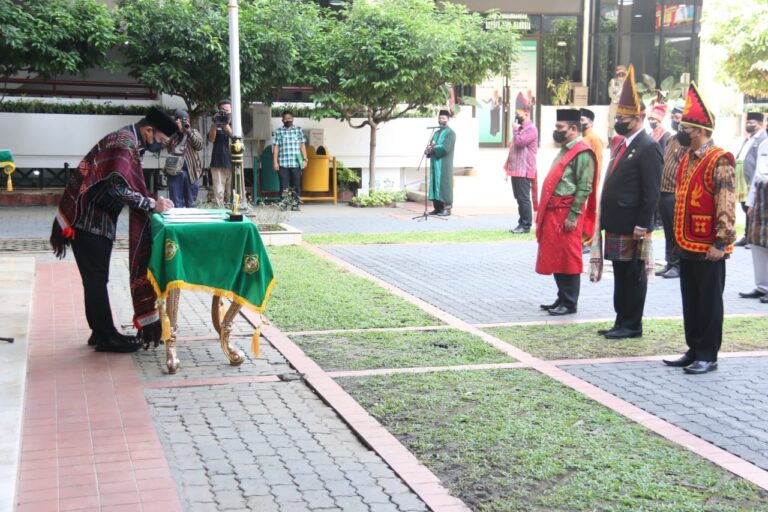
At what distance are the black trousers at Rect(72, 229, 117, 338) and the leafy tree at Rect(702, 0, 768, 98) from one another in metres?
23.4

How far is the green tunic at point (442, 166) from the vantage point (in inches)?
682

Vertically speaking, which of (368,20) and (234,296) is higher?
(368,20)

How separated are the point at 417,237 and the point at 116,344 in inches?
312

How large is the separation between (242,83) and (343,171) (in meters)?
3.36

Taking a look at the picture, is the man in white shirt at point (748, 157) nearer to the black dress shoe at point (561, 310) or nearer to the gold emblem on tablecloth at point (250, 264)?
the black dress shoe at point (561, 310)

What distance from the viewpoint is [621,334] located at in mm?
8312

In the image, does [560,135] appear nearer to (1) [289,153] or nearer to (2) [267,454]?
(2) [267,454]

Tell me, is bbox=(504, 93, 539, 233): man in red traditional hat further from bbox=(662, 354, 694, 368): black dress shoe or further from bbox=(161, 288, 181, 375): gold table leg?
bbox=(161, 288, 181, 375): gold table leg

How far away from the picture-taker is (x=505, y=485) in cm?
496

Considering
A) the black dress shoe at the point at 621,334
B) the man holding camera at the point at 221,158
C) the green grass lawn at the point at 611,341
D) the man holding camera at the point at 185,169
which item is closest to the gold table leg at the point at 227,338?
the green grass lawn at the point at 611,341

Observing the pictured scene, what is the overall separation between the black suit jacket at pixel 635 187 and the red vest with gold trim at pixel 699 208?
0.79 metres

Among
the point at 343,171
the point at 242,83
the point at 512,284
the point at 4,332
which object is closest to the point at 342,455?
the point at 4,332

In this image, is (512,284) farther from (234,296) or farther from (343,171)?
(343,171)

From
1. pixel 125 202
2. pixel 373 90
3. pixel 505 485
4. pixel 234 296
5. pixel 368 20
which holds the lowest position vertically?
pixel 505 485
